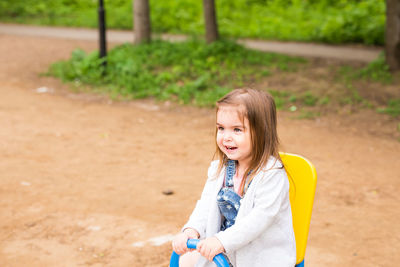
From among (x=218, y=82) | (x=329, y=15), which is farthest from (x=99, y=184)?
(x=329, y=15)

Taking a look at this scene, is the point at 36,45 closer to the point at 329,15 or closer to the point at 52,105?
the point at 52,105

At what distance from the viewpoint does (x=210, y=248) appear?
7.06 feet

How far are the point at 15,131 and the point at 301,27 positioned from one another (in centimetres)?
919

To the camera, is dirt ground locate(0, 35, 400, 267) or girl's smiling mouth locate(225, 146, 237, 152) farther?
dirt ground locate(0, 35, 400, 267)

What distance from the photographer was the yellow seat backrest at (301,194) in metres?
2.46

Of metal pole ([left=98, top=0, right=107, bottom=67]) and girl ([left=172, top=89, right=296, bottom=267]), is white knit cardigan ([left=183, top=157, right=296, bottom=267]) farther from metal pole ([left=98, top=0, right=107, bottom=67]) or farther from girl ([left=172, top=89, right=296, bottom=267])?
metal pole ([left=98, top=0, right=107, bottom=67])

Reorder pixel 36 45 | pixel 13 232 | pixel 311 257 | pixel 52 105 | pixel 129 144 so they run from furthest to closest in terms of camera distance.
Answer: pixel 36 45, pixel 52 105, pixel 129 144, pixel 13 232, pixel 311 257

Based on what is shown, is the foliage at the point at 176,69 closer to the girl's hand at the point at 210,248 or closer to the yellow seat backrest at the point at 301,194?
the yellow seat backrest at the point at 301,194

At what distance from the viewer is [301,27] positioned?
44.3 ft

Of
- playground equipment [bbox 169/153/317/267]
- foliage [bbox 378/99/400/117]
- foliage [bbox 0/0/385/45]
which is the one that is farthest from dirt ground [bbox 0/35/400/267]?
foliage [bbox 0/0/385/45]

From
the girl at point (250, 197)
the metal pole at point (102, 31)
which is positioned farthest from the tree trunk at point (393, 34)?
the girl at point (250, 197)

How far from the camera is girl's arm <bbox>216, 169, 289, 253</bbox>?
2189 mm

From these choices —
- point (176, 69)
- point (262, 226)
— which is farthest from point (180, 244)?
point (176, 69)

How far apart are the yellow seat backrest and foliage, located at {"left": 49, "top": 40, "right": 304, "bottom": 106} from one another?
559 cm
